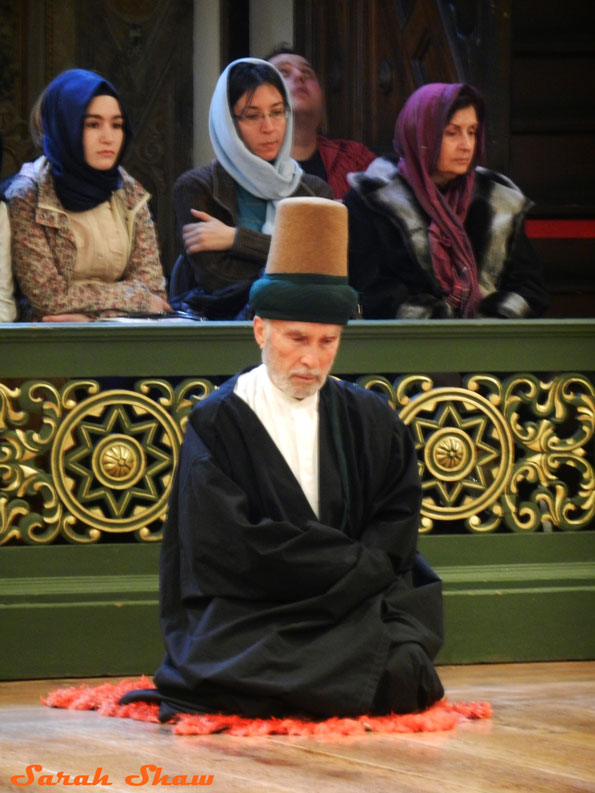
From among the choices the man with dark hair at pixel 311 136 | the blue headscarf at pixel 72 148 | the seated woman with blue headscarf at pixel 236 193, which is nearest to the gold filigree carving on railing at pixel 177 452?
the seated woman with blue headscarf at pixel 236 193

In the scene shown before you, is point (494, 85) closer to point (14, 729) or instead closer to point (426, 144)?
point (426, 144)

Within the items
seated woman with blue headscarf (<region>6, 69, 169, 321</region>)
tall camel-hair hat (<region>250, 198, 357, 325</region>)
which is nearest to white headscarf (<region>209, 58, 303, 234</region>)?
seated woman with blue headscarf (<region>6, 69, 169, 321</region>)

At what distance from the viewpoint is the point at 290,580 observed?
3811 mm

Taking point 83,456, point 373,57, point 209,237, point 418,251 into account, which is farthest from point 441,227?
point 373,57

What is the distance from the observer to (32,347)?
4.76 m

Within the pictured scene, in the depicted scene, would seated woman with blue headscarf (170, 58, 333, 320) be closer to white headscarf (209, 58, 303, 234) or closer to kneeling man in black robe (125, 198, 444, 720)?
white headscarf (209, 58, 303, 234)

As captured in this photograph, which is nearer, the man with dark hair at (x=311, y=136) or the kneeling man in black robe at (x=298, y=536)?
the kneeling man in black robe at (x=298, y=536)

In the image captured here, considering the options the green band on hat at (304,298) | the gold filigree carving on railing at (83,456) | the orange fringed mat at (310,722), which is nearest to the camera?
the orange fringed mat at (310,722)

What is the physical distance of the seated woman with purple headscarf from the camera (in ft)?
17.3

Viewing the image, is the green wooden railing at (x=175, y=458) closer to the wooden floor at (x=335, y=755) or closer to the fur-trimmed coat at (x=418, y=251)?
the fur-trimmed coat at (x=418, y=251)

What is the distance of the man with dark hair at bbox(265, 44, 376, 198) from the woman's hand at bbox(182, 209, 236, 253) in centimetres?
91

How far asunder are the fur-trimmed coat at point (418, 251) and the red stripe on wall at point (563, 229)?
1054 millimetres

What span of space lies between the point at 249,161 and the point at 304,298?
146 cm

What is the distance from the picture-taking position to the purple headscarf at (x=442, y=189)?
529cm
